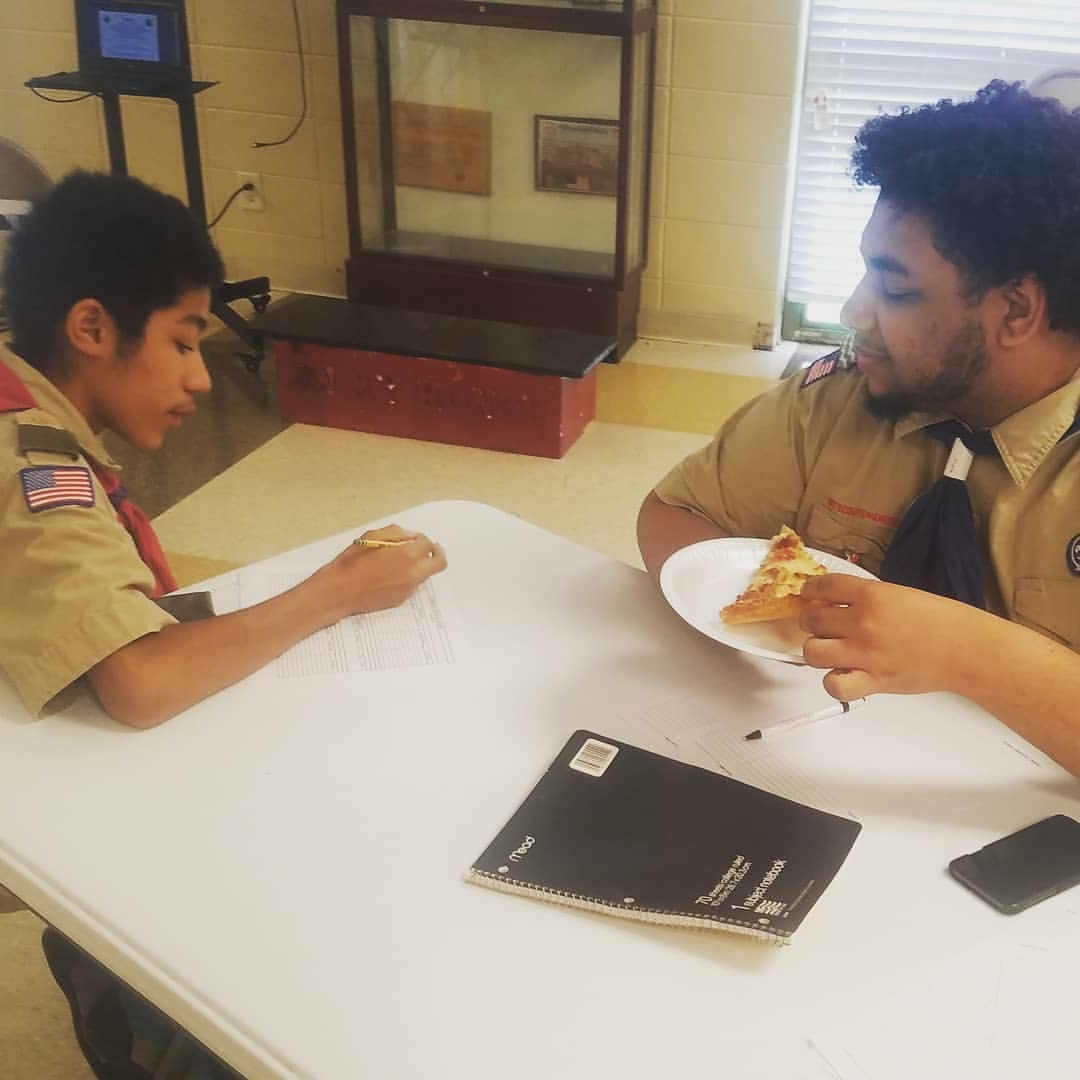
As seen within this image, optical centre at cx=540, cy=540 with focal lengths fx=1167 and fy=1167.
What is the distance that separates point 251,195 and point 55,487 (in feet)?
10.7

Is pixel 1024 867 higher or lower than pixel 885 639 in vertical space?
lower

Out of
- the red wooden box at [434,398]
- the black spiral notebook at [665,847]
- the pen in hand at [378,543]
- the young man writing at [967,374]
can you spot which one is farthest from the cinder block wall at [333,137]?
the black spiral notebook at [665,847]

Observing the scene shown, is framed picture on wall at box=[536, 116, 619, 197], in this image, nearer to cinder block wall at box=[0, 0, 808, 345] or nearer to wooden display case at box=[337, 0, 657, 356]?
wooden display case at box=[337, 0, 657, 356]

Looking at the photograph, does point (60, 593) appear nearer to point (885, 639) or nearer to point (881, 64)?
point (885, 639)

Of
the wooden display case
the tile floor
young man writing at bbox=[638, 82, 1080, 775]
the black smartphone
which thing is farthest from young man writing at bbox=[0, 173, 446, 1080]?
the wooden display case

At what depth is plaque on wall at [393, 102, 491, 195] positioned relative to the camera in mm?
3580

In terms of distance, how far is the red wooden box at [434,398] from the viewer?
3059 millimetres

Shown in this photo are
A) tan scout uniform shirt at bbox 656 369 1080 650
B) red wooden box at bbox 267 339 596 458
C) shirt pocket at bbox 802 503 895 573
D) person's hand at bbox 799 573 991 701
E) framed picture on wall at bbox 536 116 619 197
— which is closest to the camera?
person's hand at bbox 799 573 991 701

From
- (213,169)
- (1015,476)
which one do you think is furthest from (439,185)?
(1015,476)

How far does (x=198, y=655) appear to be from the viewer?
1.05m

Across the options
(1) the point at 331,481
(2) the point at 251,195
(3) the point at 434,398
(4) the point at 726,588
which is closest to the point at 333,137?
(2) the point at 251,195

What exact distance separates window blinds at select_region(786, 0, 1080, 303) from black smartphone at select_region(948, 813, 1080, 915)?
259 cm

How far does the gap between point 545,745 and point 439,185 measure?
9.80 ft

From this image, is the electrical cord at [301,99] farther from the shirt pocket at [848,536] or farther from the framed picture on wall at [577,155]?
the shirt pocket at [848,536]
